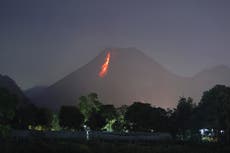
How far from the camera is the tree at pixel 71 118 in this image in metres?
85.9

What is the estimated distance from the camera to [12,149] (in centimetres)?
3177

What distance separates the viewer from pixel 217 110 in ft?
191

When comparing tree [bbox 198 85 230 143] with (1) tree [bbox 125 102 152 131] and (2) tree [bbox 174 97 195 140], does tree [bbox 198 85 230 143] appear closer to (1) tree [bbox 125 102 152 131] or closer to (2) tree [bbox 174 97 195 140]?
(2) tree [bbox 174 97 195 140]

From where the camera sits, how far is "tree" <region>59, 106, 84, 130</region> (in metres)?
85.9

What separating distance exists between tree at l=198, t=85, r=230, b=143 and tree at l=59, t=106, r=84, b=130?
27.7 m

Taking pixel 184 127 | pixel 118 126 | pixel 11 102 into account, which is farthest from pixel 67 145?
pixel 118 126

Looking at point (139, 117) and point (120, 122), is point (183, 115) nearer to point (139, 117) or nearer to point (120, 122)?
point (139, 117)

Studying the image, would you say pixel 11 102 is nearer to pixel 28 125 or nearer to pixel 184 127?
pixel 184 127

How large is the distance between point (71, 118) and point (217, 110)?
117 ft

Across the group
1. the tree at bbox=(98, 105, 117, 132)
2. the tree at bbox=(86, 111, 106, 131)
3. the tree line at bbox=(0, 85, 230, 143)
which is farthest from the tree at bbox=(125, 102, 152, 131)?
the tree at bbox=(86, 111, 106, 131)

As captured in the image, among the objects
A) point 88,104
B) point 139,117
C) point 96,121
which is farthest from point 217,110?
point 96,121

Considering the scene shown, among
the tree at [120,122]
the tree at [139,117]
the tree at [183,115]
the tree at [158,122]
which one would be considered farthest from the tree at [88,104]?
the tree at [183,115]

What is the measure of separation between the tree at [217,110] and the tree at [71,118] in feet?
91.0

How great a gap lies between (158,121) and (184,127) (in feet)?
38.4
